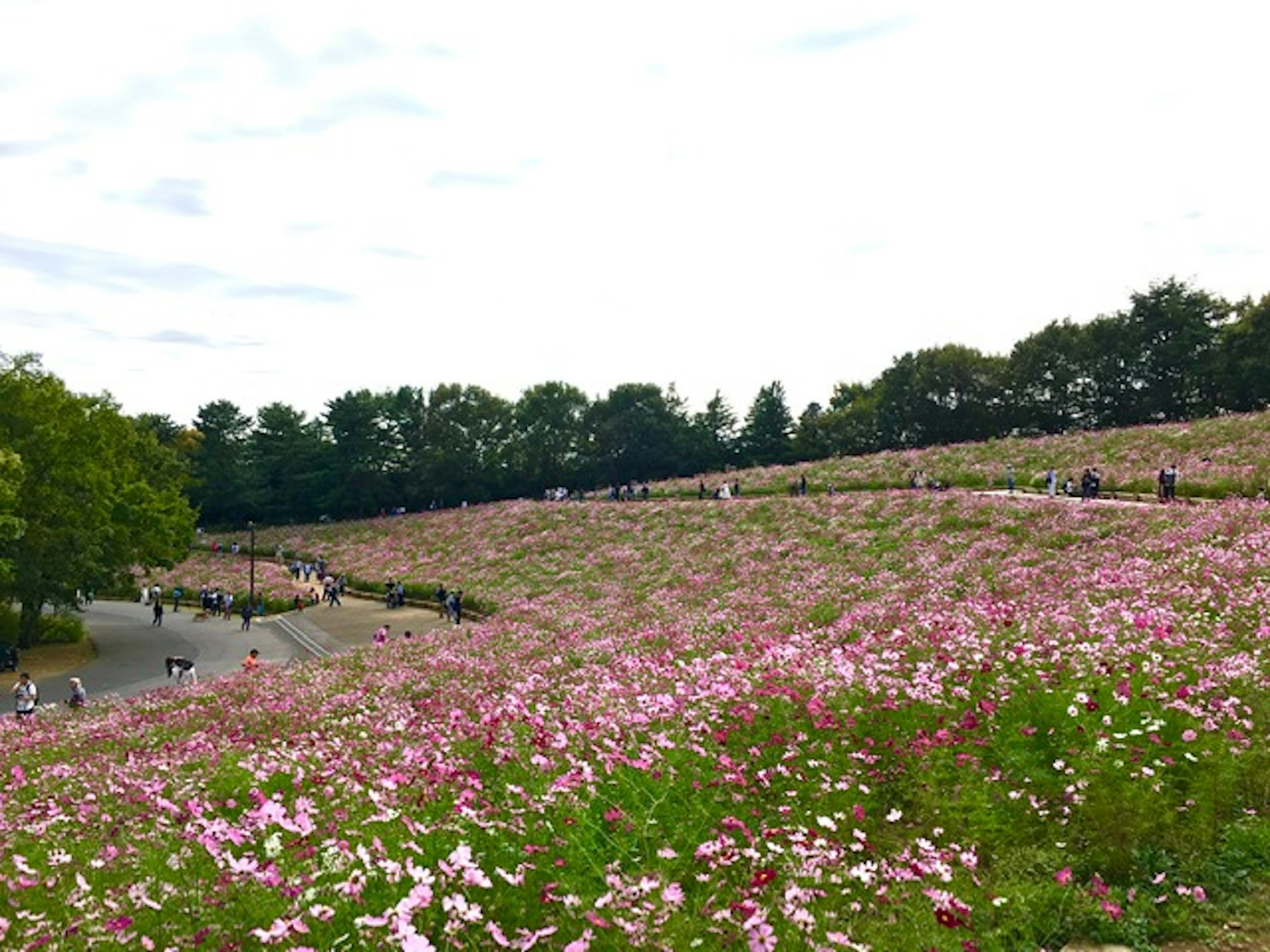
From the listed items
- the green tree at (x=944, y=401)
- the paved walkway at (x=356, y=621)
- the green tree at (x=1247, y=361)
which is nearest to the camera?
the paved walkway at (x=356, y=621)

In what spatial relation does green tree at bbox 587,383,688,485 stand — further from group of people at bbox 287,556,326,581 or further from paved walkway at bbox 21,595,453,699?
paved walkway at bbox 21,595,453,699

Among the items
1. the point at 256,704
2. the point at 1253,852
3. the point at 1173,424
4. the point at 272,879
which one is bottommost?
the point at 256,704

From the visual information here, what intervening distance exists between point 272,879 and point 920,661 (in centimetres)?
753

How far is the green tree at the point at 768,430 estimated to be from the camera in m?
85.8

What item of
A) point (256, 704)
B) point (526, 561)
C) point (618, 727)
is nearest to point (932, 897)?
point (618, 727)

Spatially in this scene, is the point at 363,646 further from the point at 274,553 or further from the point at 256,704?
the point at 274,553

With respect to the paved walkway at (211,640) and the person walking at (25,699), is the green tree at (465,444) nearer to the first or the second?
the paved walkway at (211,640)

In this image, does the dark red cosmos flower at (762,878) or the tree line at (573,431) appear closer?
the dark red cosmos flower at (762,878)

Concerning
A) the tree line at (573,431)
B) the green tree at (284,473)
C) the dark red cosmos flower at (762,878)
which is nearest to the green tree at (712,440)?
the tree line at (573,431)

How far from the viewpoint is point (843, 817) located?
263 inches

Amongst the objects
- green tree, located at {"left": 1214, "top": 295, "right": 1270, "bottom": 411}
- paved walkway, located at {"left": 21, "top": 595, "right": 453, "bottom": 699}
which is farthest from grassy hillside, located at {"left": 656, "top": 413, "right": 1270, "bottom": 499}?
paved walkway, located at {"left": 21, "top": 595, "right": 453, "bottom": 699}

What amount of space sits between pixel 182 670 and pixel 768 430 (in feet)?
217

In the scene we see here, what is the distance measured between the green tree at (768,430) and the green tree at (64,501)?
56.9m

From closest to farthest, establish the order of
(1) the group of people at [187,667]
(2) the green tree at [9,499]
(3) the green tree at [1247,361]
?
(2) the green tree at [9,499] < (1) the group of people at [187,667] < (3) the green tree at [1247,361]
